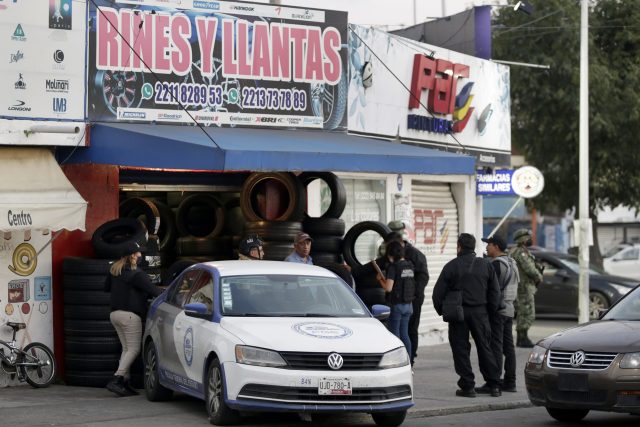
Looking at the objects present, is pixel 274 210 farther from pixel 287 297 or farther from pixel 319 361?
pixel 319 361

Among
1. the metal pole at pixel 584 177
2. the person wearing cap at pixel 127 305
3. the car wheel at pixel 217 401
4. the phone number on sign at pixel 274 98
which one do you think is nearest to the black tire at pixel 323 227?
the phone number on sign at pixel 274 98

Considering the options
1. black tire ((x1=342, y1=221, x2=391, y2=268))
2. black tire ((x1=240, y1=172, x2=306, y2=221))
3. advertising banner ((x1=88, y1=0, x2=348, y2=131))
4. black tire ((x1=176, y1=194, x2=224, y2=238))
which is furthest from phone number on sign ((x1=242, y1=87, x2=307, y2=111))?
→ black tire ((x1=176, y1=194, x2=224, y2=238))

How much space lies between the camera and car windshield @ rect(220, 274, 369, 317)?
12.4 metres

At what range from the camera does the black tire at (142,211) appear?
718 inches

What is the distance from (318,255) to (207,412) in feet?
19.8

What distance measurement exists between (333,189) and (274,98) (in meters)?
1.66

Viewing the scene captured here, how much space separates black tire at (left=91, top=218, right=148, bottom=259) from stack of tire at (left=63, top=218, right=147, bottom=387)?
12mm

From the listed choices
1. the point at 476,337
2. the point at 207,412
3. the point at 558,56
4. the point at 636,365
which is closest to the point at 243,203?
the point at 476,337

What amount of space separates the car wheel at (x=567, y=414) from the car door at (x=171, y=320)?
3731 millimetres

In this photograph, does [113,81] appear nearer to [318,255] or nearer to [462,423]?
[318,255]

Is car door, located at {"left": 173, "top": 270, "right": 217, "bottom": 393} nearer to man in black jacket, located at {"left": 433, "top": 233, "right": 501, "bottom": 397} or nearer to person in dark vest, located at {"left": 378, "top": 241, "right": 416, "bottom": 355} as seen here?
man in black jacket, located at {"left": 433, "top": 233, "right": 501, "bottom": 397}

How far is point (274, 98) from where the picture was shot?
1803cm

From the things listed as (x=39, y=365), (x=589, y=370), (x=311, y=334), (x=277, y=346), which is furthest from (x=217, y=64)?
(x=589, y=370)

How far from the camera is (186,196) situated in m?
19.9
